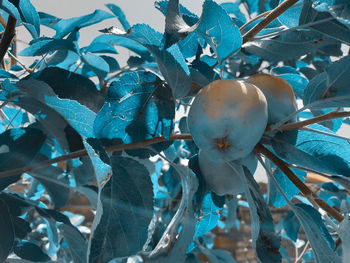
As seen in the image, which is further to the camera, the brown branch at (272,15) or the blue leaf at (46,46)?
the blue leaf at (46,46)

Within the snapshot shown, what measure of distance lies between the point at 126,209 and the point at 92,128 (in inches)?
3.4

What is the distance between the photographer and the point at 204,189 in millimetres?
375

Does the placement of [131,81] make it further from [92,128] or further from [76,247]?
[76,247]

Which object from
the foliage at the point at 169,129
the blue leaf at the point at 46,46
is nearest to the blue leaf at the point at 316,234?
the foliage at the point at 169,129

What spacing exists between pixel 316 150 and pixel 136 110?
171mm

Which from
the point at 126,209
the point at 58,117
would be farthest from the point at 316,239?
the point at 58,117

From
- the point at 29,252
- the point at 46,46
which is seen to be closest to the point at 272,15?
the point at 46,46

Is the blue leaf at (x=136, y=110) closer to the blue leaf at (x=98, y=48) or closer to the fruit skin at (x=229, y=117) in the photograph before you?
the fruit skin at (x=229, y=117)

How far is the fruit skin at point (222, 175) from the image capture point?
13.6 inches

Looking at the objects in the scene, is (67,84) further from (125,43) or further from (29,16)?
(125,43)

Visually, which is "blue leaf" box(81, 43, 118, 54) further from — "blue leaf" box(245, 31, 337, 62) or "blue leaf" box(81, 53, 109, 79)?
"blue leaf" box(245, 31, 337, 62)

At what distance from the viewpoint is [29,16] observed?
1.39 feet

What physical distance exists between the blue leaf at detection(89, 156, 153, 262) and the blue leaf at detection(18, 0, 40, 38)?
0.19 m

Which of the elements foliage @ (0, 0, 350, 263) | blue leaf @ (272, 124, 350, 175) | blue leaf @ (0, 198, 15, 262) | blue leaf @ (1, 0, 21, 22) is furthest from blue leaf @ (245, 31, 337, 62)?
blue leaf @ (0, 198, 15, 262)
